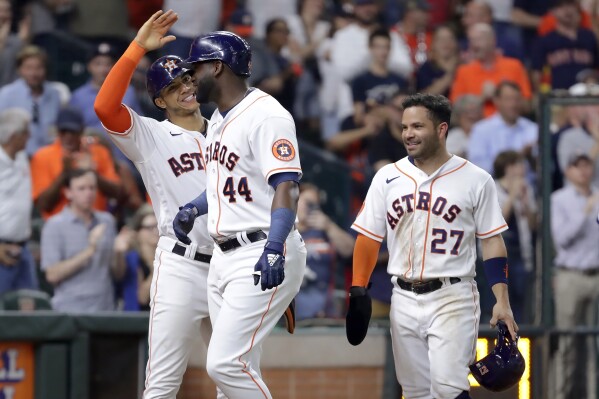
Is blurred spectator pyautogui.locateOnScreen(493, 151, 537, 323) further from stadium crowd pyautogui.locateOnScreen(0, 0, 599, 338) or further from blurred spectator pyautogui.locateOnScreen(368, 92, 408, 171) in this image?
blurred spectator pyautogui.locateOnScreen(368, 92, 408, 171)

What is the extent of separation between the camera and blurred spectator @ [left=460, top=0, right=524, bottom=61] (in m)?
11.8

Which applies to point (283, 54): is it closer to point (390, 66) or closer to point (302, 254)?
point (390, 66)

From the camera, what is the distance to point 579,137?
339 inches

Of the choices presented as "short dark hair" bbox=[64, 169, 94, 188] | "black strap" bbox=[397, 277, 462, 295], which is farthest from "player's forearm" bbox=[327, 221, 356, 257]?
"black strap" bbox=[397, 277, 462, 295]

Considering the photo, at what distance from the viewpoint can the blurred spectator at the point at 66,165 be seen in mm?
8562

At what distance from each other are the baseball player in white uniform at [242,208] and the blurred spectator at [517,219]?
3.18 meters

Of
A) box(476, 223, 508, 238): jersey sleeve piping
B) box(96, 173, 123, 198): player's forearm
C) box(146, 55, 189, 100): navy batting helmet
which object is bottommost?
box(476, 223, 508, 238): jersey sleeve piping

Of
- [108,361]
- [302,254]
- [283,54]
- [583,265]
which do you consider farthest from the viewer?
[283,54]

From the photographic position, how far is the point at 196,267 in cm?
578

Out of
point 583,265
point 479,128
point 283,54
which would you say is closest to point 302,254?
point 583,265

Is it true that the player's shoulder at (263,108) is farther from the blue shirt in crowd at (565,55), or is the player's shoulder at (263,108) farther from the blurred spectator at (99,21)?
the blue shirt in crowd at (565,55)

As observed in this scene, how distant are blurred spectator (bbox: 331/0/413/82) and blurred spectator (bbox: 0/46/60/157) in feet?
8.60

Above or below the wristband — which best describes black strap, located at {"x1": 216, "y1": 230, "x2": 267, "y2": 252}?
above

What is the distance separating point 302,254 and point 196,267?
2.11 feet
